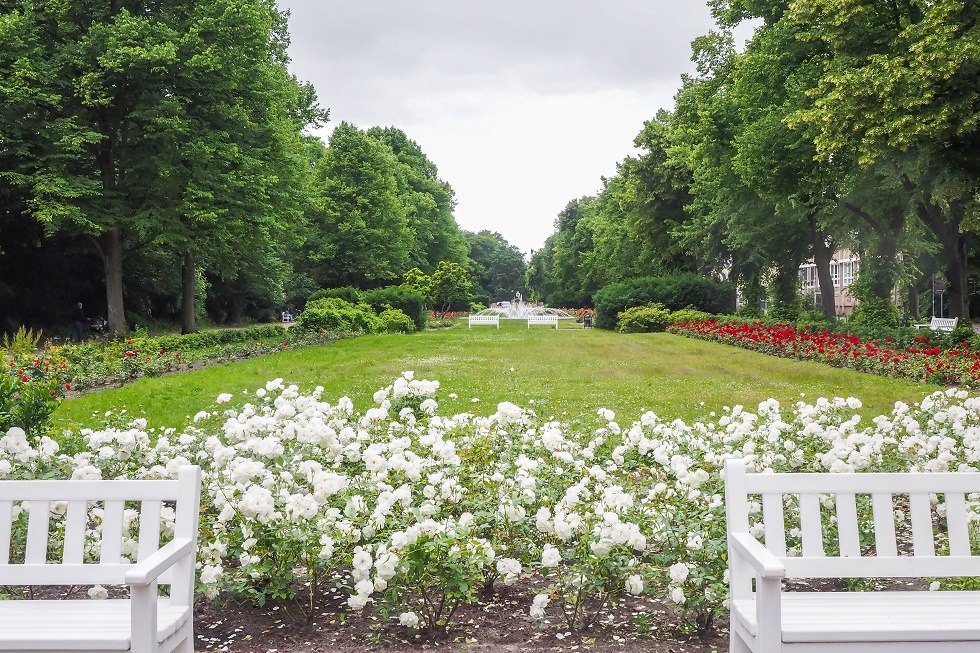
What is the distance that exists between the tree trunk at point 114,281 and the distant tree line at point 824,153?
59.9 feet

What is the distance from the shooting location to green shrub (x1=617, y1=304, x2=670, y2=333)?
34.2 meters

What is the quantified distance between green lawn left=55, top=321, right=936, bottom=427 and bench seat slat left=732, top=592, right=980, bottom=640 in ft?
12.1

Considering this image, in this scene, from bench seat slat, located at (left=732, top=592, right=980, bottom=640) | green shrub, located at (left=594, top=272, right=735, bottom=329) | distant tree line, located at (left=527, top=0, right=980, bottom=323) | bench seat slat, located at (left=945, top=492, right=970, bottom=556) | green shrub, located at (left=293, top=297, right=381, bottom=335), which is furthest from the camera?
green shrub, located at (left=594, top=272, right=735, bottom=329)

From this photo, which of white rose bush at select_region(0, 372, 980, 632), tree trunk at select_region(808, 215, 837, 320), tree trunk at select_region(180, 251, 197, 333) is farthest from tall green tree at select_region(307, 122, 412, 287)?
white rose bush at select_region(0, 372, 980, 632)

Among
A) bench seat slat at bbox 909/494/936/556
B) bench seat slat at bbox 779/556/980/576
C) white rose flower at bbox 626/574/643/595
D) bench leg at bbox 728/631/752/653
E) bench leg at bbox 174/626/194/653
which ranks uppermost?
bench seat slat at bbox 909/494/936/556

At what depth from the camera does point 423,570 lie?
10.7 ft

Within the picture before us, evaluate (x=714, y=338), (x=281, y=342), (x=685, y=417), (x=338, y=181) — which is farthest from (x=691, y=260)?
(x=685, y=417)

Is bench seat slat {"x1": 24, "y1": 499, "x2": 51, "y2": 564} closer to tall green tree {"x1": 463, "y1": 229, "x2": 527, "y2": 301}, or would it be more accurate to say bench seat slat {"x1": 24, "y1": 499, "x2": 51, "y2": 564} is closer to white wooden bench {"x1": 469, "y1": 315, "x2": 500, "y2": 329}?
white wooden bench {"x1": 469, "y1": 315, "x2": 500, "y2": 329}

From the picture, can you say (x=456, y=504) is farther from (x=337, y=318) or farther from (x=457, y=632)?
(x=337, y=318)

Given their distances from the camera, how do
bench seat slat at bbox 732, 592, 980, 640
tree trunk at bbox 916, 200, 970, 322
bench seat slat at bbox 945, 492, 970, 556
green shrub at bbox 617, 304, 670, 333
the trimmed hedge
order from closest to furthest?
bench seat slat at bbox 732, 592, 980, 640
bench seat slat at bbox 945, 492, 970, 556
the trimmed hedge
tree trunk at bbox 916, 200, 970, 322
green shrub at bbox 617, 304, 670, 333

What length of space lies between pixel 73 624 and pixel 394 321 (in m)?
31.1

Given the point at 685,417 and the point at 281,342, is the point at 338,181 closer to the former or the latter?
the point at 281,342

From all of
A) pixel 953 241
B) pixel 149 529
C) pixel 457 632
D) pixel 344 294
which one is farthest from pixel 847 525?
pixel 344 294

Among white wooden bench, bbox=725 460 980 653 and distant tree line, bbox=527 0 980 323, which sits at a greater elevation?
distant tree line, bbox=527 0 980 323
